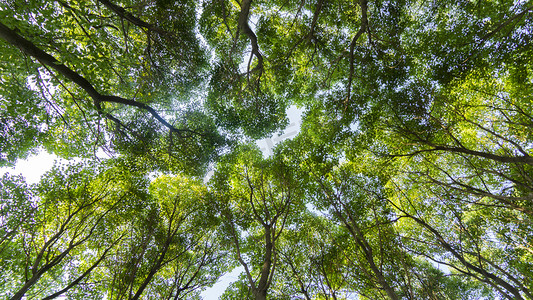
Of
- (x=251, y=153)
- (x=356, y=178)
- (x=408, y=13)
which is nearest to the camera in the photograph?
(x=408, y=13)

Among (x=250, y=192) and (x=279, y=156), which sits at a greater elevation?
(x=279, y=156)

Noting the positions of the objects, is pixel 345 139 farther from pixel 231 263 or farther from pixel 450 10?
pixel 231 263

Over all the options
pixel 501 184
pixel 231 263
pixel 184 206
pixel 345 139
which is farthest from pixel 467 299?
pixel 184 206

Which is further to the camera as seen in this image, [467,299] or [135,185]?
[467,299]

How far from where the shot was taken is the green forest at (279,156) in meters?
8.45

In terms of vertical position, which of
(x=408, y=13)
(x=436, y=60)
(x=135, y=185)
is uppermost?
(x=408, y=13)

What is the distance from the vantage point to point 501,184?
10547mm

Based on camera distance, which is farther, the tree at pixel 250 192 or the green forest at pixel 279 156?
the tree at pixel 250 192

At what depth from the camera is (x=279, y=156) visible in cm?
1170

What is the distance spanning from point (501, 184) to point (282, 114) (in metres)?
A: 12.1

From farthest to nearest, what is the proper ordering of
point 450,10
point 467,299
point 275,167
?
point 467,299 → point 275,167 → point 450,10

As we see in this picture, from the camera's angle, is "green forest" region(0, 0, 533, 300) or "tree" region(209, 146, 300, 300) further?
"tree" region(209, 146, 300, 300)

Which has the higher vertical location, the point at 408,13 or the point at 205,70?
the point at 205,70

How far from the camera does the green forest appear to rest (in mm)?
8453
